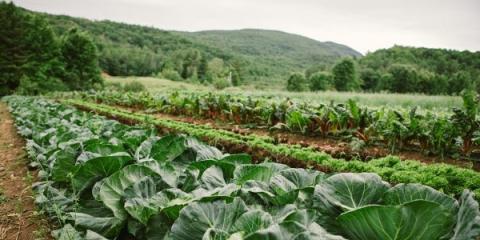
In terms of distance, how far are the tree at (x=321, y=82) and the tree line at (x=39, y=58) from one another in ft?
121

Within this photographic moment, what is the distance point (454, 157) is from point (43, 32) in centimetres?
4398

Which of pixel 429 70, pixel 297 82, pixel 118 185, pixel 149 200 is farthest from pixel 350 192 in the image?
pixel 297 82

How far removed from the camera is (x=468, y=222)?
124 centimetres

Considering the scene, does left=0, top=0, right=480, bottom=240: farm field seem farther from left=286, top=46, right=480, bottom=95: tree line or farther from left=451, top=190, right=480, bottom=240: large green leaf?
left=286, top=46, right=480, bottom=95: tree line

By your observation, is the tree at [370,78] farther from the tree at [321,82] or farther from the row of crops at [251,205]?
the row of crops at [251,205]

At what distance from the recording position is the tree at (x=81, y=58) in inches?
1657

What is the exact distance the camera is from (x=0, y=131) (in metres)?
10.9

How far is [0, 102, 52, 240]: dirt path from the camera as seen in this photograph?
312 centimetres

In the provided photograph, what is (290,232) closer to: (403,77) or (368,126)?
(368,126)

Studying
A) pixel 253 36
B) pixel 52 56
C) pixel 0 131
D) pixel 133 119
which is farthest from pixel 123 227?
pixel 253 36

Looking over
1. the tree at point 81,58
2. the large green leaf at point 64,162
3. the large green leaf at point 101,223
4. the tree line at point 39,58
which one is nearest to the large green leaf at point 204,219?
the large green leaf at point 101,223

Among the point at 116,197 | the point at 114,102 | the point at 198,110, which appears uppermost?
the point at 116,197

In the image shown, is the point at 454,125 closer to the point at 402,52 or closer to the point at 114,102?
the point at 114,102

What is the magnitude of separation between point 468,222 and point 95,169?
230 cm
